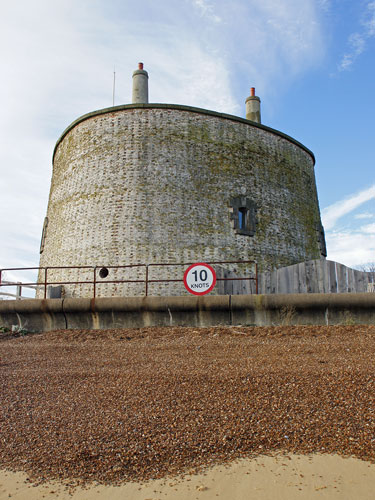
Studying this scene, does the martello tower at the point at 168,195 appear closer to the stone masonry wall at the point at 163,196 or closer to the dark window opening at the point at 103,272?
the stone masonry wall at the point at 163,196

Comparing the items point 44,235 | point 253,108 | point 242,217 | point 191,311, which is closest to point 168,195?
point 242,217

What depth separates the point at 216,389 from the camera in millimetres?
4867

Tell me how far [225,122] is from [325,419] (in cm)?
1476

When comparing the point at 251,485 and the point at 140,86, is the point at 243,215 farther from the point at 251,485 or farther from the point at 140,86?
the point at 251,485

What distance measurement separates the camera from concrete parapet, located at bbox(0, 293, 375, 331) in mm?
9695

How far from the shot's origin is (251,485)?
3.16 m

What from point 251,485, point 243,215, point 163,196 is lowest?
point 251,485

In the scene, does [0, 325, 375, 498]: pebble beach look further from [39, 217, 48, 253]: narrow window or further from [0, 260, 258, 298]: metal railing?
[39, 217, 48, 253]: narrow window

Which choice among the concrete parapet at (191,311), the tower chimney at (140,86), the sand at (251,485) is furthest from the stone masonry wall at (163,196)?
the sand at (251,485)

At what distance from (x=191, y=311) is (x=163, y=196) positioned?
6.10 meters

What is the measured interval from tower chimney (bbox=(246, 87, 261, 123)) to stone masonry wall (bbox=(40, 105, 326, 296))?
3.00 metres

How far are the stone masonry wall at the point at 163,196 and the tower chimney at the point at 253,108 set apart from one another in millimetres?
3000

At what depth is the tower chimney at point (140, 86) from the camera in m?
18.3

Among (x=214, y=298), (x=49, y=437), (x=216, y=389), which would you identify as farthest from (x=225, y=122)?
(x=49, y=437)
